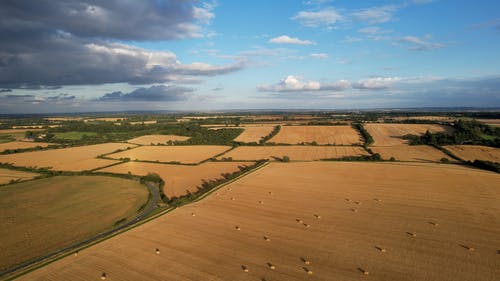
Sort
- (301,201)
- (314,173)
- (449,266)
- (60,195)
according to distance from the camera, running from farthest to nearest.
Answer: (314,173), (60,195), (301,201), (449,266)

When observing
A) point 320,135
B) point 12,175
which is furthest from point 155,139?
point 320,135

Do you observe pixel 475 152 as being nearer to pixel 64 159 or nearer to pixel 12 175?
pixel 64 159

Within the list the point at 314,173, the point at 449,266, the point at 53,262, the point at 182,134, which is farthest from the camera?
the point at 182,134

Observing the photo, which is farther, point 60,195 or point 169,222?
point 60,195

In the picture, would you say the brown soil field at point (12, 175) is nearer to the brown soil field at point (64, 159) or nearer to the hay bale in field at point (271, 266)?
the brown soil field at point (64, 159)

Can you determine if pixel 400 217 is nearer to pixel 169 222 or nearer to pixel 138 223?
pixel 169 222

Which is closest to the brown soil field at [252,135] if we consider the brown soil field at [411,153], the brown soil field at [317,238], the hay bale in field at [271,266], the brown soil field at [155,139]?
the brown soil field at [155,139]

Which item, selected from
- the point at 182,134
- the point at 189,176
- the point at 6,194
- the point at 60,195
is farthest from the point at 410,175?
the point at 182,134
